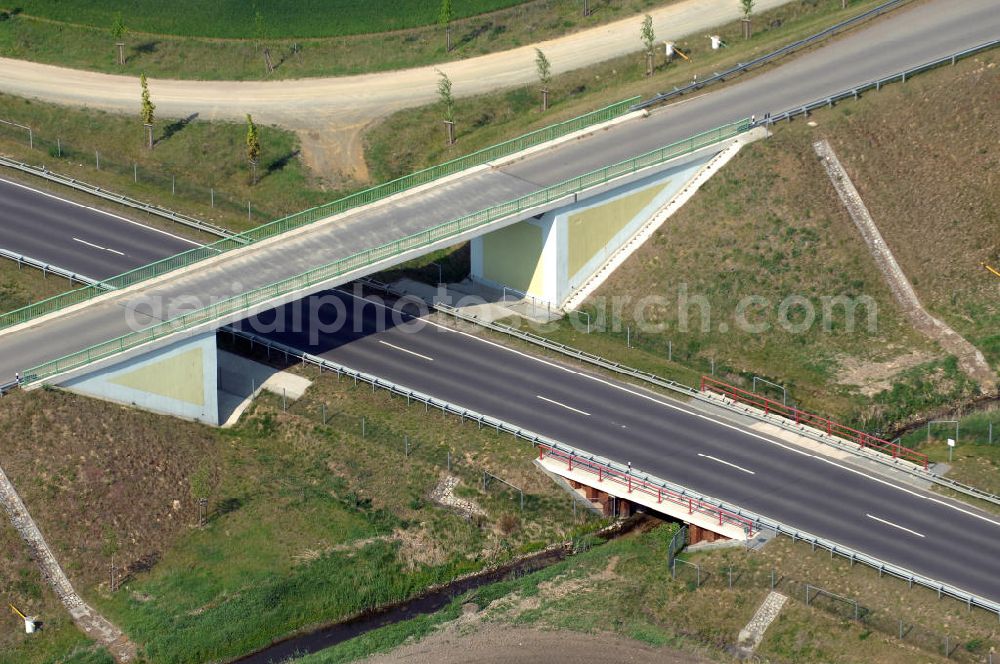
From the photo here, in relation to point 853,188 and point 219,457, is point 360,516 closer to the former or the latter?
point 219,457

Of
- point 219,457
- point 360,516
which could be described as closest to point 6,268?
point 219,457

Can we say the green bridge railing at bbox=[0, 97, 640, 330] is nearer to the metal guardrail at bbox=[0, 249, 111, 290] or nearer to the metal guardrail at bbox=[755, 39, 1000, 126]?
the metal guardrail at bbox=[0, 249, 111, 290]

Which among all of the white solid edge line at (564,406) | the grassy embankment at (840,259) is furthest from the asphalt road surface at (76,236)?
the white solid edge line at (564,406)

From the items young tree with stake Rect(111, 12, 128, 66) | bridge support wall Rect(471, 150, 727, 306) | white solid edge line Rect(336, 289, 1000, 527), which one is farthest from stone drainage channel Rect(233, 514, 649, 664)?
young tree with stake Rect(111, 12, 128, 66)

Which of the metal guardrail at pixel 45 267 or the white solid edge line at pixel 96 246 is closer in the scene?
the metal guardrail at pixel 45 267

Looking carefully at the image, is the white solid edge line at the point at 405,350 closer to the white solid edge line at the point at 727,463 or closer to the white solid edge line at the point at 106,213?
the white solid edge line at the point at 106,213

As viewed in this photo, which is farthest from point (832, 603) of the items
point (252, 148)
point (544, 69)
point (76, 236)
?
point (76, 236)

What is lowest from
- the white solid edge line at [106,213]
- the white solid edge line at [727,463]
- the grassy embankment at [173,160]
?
the white solid edge line at [727,463]
